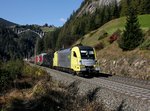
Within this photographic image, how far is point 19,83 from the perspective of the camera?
27141 millimetres

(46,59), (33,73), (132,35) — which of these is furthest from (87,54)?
(46,59)

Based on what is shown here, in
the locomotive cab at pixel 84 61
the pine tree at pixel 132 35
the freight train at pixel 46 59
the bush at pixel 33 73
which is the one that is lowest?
the bush at pixel 33 73

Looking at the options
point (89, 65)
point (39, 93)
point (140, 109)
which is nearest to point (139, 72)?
point (89, 65)

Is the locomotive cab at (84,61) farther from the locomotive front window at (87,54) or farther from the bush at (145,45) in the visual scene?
the bush at (145,45)

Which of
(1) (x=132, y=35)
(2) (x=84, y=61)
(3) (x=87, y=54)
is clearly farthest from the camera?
(1) (x=132, y=35)

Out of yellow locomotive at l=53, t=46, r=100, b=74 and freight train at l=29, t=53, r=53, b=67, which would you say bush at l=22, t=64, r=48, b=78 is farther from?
freight train at l=29, t=53, r=53, b=67

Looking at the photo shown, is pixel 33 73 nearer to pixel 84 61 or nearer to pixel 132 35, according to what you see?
pixel 84 61

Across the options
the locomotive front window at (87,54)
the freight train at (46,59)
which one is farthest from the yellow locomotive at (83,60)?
the freight train at (46,59)

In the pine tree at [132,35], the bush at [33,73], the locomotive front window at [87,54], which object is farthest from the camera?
the pine tree at [132,35]

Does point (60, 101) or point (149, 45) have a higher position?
point (149, 45)

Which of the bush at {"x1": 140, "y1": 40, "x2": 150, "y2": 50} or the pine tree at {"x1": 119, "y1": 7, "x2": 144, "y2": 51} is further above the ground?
the pine tree at {"x1": 119, "y1": 7, "x2": 144, "y2": 51}

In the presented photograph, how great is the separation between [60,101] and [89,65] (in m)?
16.5

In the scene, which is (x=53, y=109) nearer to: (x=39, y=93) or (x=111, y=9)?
(x=39, y=93)

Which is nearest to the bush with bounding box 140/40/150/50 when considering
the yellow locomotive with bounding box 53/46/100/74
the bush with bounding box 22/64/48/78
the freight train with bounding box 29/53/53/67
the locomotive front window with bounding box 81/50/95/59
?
the yellow locomotive with bounding box 53/46/100/74
